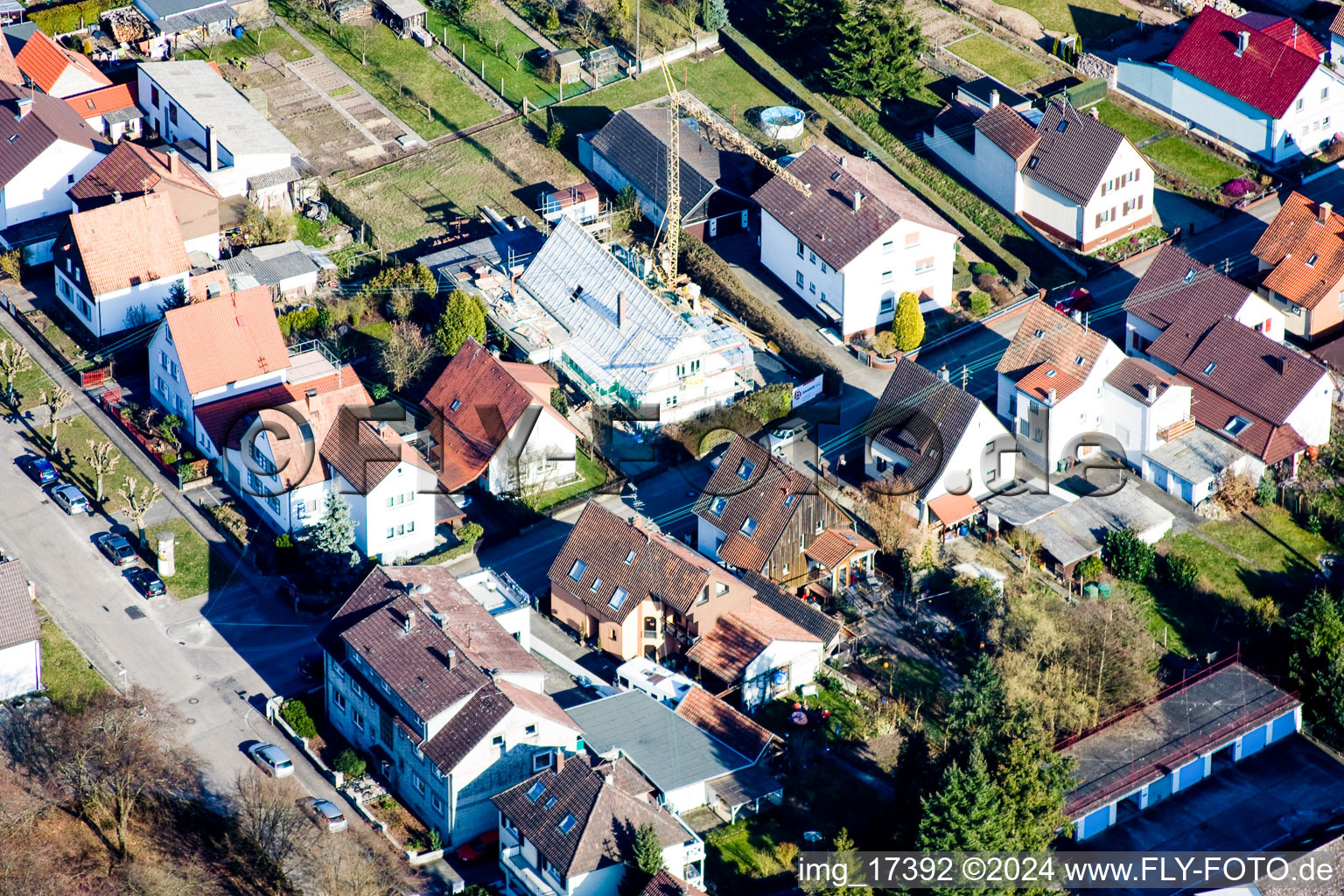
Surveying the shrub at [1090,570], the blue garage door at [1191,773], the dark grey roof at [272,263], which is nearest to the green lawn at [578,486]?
the dark grey roof at [272,263]

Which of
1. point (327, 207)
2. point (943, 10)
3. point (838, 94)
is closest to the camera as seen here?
point (327, 207)

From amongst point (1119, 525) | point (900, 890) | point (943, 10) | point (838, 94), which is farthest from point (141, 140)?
point (900, 890)

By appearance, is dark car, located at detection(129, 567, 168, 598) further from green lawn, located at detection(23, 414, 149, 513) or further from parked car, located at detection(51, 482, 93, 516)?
parked car, located at detection(51, 482, 93, 516)

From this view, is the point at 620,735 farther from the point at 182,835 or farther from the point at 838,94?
the point at 838,94

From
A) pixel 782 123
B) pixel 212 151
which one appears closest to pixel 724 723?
pixel 782 123

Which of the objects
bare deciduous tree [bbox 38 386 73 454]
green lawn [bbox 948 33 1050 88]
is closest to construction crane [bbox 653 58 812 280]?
green lawn [bbox 948 33 1050 88]

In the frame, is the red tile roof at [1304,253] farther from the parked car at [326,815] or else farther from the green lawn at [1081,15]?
the parked car at [326,815]
